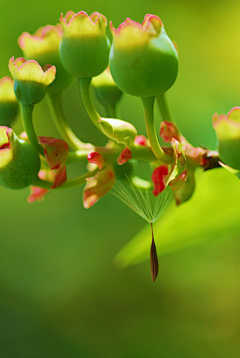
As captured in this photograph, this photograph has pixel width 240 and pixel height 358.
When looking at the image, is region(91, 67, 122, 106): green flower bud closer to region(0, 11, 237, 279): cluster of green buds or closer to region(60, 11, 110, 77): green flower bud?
region(0, 11, 237, 279): cluster of green buds

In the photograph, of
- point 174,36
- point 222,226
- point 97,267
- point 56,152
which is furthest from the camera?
point 97,267

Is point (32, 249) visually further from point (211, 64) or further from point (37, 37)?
point (37, 37)

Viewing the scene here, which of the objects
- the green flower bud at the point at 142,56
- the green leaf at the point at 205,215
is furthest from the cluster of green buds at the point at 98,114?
the green leaf at the point at 205,215

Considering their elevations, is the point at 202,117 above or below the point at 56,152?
below

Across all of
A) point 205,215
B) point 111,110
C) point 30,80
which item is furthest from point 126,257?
point 30,80

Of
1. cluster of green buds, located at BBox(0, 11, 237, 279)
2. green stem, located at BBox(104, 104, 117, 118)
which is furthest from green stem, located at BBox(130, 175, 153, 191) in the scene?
green stem, located at BBox(104, 104, 117, 118)

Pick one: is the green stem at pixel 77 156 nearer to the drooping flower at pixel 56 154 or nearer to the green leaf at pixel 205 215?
the drooping flower at pixel 56 154

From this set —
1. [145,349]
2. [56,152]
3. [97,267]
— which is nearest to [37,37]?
[56,152]

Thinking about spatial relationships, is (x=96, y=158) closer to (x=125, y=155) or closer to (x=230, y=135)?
(x=125, y=155)
